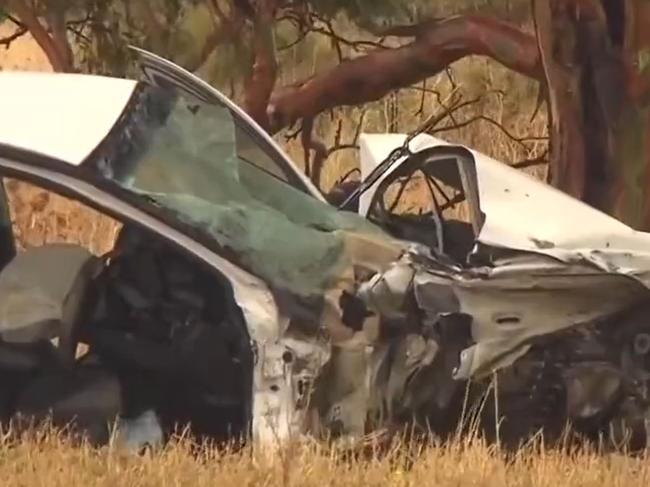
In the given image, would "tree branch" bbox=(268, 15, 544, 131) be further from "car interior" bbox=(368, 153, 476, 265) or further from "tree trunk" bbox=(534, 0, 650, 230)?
"car interior" bbox=(368, 153, 476, 265)

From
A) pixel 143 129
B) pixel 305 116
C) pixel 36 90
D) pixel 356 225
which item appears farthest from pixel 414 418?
pixel 305 116

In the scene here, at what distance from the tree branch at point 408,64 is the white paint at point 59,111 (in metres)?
5.01

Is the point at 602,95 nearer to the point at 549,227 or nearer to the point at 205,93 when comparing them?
the point at 205,93

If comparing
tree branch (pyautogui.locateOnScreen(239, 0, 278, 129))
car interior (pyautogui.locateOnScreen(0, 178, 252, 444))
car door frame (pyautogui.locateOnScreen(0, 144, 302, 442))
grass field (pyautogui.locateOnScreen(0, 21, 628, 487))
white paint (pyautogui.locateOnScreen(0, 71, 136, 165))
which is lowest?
grass field (pyautogui.locateOnScreen(0, 21, 628, 487))

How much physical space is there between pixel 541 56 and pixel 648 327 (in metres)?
4.53

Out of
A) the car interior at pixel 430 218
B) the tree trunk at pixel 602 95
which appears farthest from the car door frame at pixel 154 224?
the tree trunk at pixel 602 95

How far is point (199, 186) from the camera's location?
5.57 meters

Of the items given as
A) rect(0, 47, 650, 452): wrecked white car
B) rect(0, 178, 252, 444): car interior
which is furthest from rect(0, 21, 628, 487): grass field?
rect(0, 178, 252, 444): car interior

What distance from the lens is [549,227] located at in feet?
18.2

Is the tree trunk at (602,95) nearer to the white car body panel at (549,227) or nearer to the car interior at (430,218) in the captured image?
the car interior at (430,218)

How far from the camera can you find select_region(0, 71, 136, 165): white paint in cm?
521

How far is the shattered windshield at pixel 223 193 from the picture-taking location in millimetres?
5195

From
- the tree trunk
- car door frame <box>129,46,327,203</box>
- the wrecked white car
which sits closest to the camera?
the wrecked white car

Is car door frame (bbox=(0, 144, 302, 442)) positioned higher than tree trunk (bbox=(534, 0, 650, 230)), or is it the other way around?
tree trunk (bbox=(534, 0, 650, 230))
